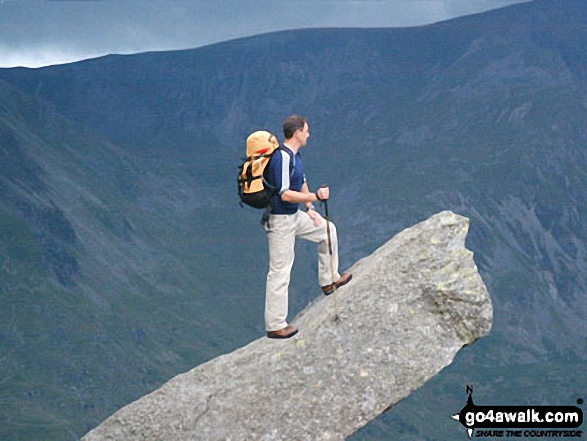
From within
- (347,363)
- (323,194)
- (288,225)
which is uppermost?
(323,194)

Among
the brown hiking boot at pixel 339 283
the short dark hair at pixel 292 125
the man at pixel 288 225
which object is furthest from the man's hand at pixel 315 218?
the short dark hair at pixel 292 125

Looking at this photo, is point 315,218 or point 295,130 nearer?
point 295,130

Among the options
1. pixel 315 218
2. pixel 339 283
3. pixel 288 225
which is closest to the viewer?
pixel 288 225

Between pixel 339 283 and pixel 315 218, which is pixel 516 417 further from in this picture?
pixel 315 218

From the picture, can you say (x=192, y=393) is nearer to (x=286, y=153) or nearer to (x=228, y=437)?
(x=228, y=437)

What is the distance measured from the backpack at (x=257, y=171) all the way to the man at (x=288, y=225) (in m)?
0.17

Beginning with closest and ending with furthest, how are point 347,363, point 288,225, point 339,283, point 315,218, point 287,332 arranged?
point 347,363 → point 288,225 → point 287,332 → point 315,218 → point 339,283

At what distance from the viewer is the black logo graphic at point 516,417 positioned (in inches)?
945

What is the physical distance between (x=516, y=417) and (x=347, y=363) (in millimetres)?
4559

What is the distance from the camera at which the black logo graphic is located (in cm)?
2400

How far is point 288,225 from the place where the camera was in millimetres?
23688

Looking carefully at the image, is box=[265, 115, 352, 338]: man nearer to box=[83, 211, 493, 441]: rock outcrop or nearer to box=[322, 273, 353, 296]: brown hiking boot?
box=[322, 273, 353, 296]: brown hiking boot

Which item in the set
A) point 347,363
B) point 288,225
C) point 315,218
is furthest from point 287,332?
point 315,218

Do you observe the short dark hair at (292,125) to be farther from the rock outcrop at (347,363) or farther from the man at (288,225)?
the rock outcrop at (347,363)
